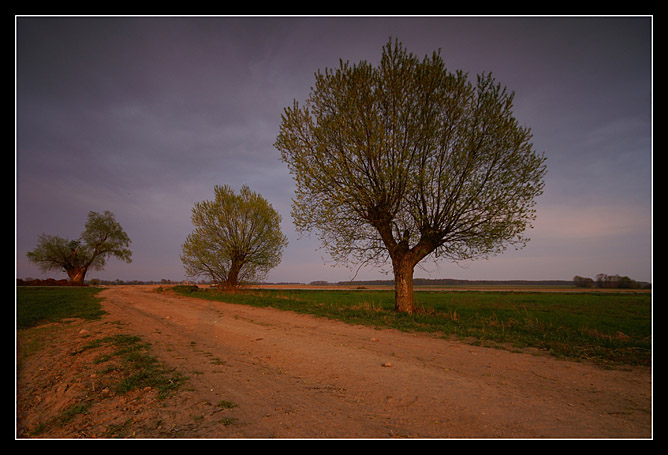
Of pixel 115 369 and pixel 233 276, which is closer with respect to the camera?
pixel 115 369

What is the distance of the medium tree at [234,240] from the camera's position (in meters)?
33.0

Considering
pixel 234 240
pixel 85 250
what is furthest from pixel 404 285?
pixel 85 250

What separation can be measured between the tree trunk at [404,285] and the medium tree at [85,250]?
237ft

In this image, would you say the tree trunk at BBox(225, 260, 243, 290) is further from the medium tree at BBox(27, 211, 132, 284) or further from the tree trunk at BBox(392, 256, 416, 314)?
the medium tree at BBox(27, 211, 132, 284)

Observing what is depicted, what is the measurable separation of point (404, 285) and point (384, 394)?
1101 centimetres

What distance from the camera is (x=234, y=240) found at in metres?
34.2

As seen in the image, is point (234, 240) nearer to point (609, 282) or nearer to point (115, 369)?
point (115, 369)

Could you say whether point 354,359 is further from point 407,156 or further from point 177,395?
point 407,156

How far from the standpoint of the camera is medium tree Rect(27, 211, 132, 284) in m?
59.0

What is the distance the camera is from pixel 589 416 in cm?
395

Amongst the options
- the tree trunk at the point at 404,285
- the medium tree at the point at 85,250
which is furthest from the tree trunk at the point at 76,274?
the tree trunk at the point at 404,285

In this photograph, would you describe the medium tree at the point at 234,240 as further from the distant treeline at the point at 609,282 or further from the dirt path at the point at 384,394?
the distant treeline at the point at 609,282

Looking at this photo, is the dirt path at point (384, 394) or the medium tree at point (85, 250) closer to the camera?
the dirt path at point (384, 394)

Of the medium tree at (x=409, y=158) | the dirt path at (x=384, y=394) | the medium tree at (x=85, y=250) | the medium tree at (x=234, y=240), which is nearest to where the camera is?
the dirt path at (x=384, y=394)
